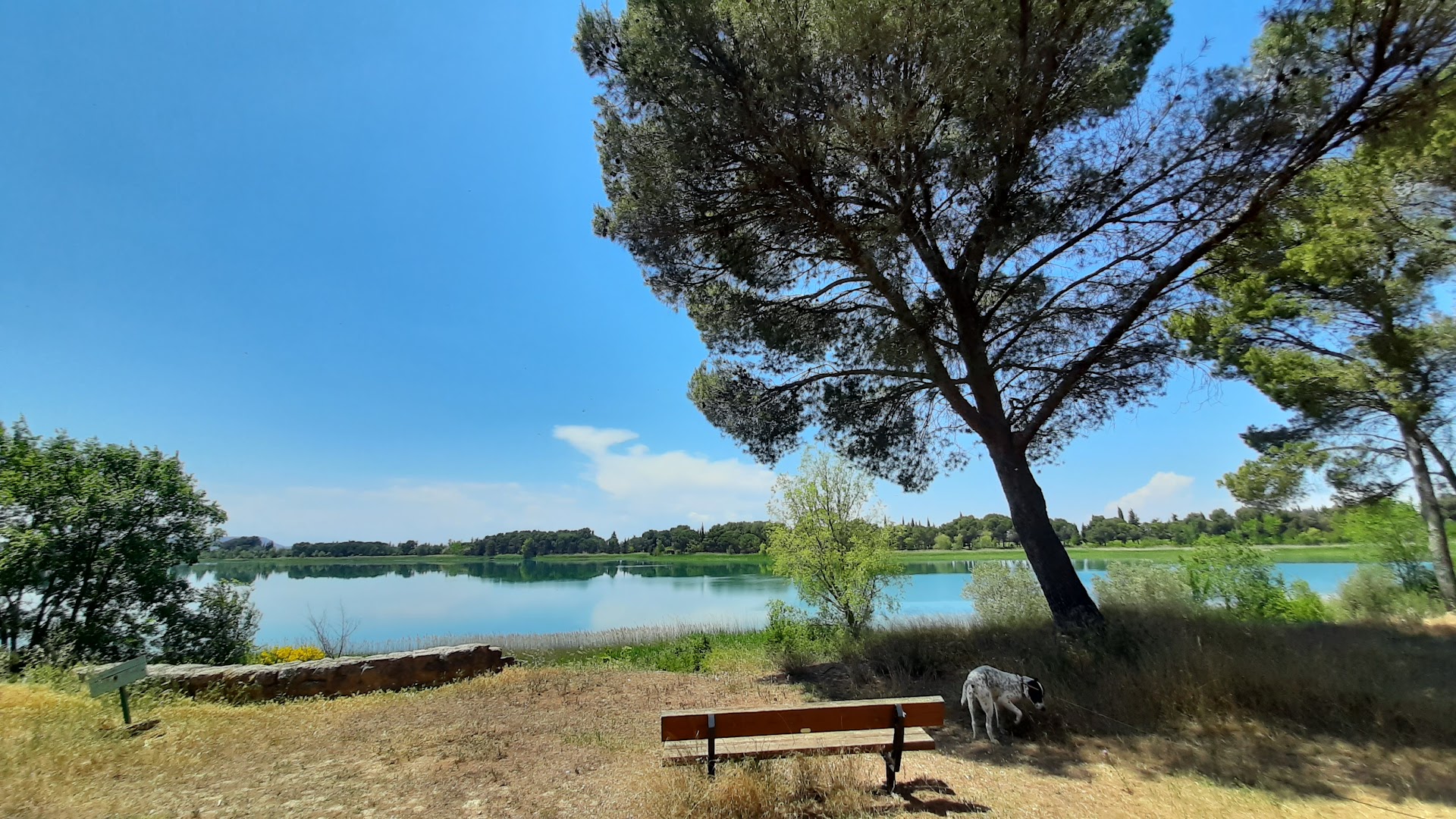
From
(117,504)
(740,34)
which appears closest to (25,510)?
(117,504)

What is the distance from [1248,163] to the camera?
619cm

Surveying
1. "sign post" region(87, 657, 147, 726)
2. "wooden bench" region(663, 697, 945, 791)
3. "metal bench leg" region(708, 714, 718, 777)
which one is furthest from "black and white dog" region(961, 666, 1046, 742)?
"sign post" region(87, 657, 147, 726)

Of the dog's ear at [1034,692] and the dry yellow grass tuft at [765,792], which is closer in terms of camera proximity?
the dry yellow grass tuft at [765,792]

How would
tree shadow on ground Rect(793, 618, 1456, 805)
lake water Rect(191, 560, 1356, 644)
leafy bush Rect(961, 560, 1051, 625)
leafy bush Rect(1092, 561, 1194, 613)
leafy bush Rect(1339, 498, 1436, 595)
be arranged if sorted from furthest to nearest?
lake water Rect(191, 560, 1356, 644) → leafy bush Rect(961, 560, 1051, 625) → leafy bush Rect(1339, 498, 1436, 595) → leafy bush Rect(1092, 561, 1194, 613) → tree shadow on ground Rect(793, 618, 1456, 805)

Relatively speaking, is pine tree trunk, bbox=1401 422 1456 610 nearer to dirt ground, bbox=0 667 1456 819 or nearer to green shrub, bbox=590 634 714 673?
dirt ground, bbox=0 667 1456 819

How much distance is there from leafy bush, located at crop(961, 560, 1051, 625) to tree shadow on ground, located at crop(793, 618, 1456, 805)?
565 centimetres

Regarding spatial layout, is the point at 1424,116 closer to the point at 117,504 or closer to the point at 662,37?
the point at 662,37

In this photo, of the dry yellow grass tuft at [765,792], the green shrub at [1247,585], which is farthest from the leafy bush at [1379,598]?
the dry yellow grass tuft at [765,792]

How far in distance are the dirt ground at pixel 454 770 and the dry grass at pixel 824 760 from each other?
0.02 m

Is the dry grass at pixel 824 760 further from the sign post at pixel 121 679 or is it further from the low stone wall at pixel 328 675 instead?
the low stone wall at pixel 328 675

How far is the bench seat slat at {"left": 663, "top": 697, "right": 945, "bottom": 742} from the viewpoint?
11.3 feet

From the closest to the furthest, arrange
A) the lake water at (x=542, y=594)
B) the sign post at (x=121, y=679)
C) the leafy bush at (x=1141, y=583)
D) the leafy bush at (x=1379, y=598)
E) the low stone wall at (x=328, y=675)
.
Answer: the sign post at (x=121, y=679)
the low stone wall at (x=328, y=675)
the leafy bush at (x=1379, y=598)
the leafy bush at (x=1141, y=583)
the lake water at (x=542, y=594)

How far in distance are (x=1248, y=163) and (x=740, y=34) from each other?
5.71 m

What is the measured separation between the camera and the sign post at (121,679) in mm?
4664
